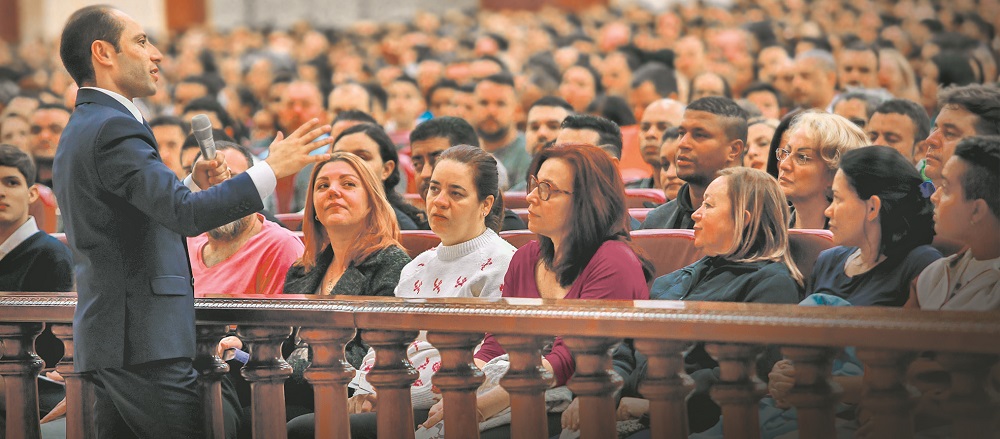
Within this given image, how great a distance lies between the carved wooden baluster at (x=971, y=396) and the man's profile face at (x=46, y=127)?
597cm

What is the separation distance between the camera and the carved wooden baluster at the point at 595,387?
2455mm

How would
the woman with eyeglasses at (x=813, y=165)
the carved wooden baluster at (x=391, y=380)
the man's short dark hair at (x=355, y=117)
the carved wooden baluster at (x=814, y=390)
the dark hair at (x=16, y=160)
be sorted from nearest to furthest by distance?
the carved wooden baluster at (x=814, y=390), the carved wooden baluster at (x=391, y=380), the dark hair at (x=16, y=160), the woman with eyeglasses at (x=813, y=165), the man's short dark hair at (x=355, y=117)

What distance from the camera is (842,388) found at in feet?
7.27

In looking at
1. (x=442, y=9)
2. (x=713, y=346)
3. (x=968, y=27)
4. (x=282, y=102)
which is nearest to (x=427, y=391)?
(x=713, y=346)

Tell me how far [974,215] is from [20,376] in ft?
6.98

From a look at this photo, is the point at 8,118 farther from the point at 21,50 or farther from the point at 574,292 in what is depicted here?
the point at 21,50

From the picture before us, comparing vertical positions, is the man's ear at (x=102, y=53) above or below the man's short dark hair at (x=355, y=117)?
above

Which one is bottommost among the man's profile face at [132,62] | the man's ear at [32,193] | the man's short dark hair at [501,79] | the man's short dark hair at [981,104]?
the man's ear at [32,193]

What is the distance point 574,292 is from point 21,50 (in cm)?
1841

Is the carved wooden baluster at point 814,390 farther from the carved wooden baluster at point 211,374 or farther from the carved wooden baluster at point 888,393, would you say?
the carved wooden baluster at point 211,374

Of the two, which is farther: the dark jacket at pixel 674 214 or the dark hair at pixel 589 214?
the dark jacket at pixel 674 214

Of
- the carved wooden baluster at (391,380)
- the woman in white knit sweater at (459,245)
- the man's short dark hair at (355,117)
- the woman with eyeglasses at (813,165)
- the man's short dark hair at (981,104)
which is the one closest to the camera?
the carved wooden baluster at (391,380)

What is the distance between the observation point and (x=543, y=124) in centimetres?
683

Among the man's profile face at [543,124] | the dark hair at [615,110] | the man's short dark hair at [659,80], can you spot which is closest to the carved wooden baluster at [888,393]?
the man's profile face at [543,124]
